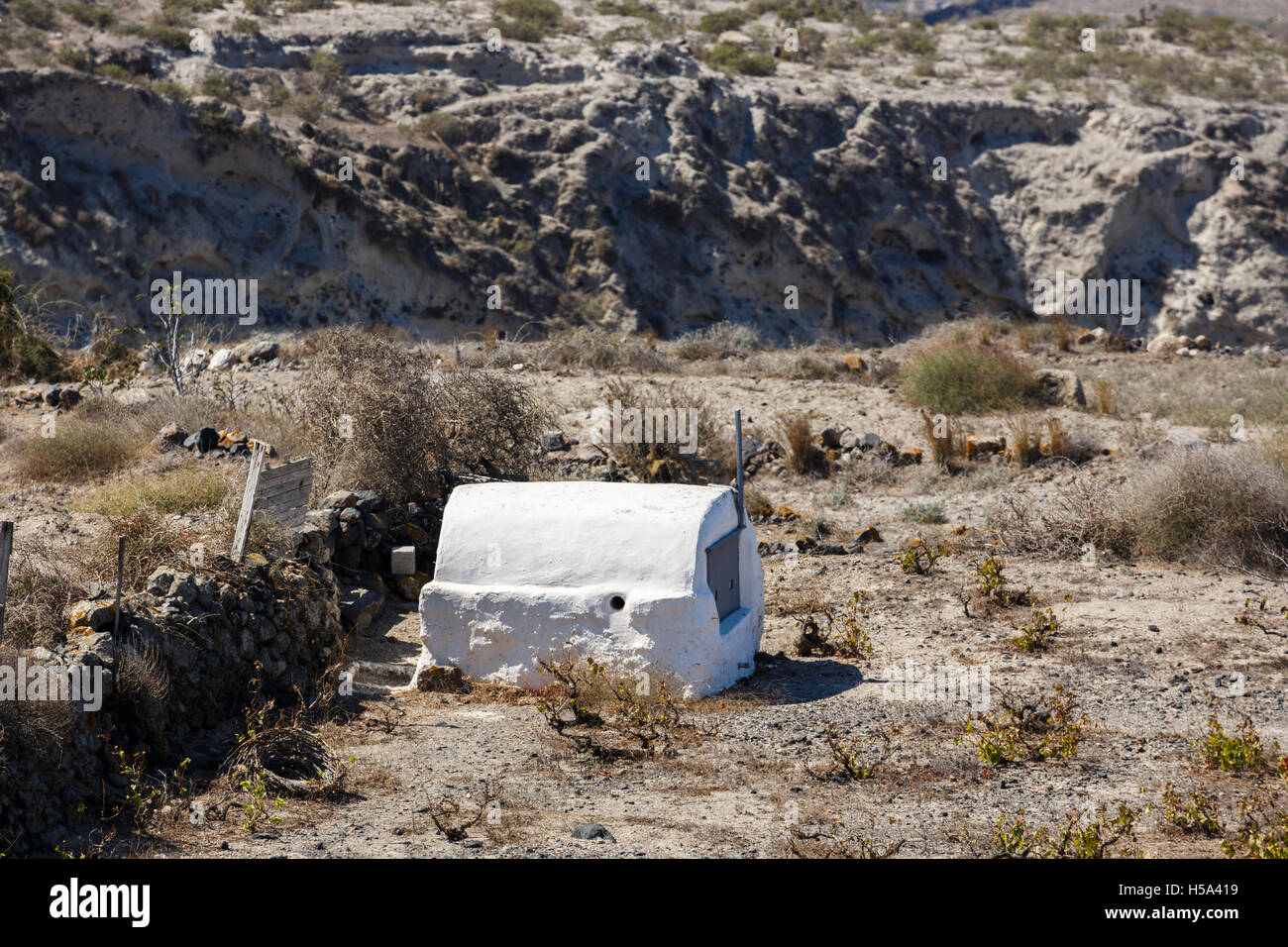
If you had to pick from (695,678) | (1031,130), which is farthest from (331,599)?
(1031,130)

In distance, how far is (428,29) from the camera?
2673 cm

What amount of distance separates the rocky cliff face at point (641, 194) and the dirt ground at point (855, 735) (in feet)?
39.6

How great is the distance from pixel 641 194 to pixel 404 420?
631 inches

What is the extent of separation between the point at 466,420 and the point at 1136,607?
5.87m

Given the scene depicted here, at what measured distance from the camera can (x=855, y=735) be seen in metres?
6.34

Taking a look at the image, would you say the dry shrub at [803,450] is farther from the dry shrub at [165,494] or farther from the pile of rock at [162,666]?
the pile of rock at [162,666]

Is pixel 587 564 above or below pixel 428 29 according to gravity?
below

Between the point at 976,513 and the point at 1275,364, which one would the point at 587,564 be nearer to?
the point at 976,513

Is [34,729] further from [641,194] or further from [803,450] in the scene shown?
[641,194]

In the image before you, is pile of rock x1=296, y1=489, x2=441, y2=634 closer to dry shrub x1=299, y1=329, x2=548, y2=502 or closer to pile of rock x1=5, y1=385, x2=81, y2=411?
dry shrub x1=299, y1=329, x2=548, y2=502

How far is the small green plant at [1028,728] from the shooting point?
5.88 meters

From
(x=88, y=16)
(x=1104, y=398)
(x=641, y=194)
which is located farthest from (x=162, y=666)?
(x=88, y=16)

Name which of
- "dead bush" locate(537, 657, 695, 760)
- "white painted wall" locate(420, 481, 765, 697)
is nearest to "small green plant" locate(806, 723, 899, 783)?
"dead bush" locate(537, 657, 695, 760)
